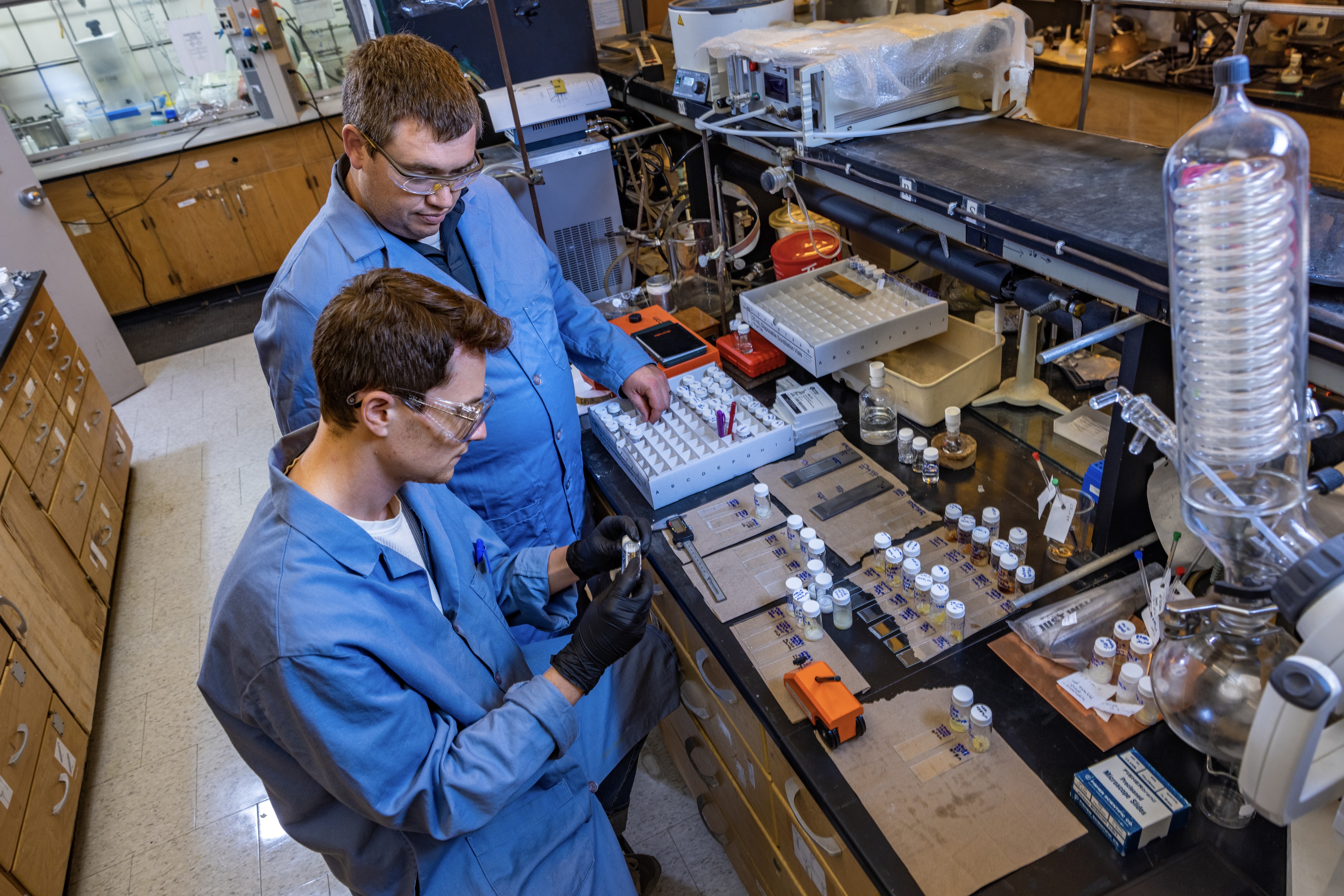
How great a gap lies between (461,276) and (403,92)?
15.5 inches

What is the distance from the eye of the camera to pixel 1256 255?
0.74 meters

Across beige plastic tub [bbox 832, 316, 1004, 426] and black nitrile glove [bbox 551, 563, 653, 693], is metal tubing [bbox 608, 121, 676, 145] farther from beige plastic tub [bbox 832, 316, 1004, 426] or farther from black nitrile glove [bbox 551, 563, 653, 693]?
black nitrile glove [bbox 551, 563, 653, 693]

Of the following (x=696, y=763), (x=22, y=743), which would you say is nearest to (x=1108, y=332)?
(x=696, y=763)

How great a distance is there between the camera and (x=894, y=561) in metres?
1.37

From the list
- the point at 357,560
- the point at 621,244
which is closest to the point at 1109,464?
the point at 357,560

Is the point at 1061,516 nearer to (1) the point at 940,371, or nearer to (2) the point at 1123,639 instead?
(2) the point at 1123,639

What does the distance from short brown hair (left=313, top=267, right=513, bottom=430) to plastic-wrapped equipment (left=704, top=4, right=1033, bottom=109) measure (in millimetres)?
1006

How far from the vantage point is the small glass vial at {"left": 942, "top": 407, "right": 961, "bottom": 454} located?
1.63 metres

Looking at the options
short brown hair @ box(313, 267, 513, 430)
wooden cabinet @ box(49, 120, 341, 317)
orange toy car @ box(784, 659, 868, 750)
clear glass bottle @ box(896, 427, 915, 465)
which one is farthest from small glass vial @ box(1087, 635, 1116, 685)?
wooden cabinet @ box(49, 120, 341, 317)

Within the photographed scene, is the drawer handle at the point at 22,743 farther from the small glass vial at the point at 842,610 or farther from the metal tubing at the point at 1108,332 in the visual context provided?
the metal tubing at the point at 1108,332

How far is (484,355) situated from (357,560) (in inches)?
12.8

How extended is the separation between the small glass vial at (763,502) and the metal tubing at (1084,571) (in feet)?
1.56

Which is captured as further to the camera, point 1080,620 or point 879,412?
point 879,412

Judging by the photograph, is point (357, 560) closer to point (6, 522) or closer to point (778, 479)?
point (778, 479)
